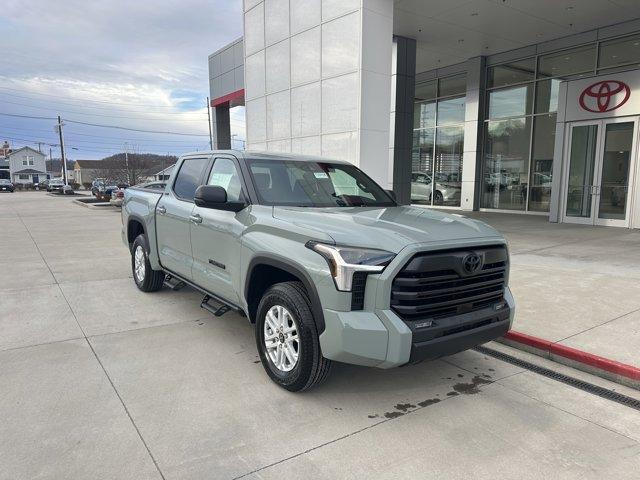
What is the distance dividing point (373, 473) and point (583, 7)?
14.3 m

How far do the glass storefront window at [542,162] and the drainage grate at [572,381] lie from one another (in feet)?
44.3

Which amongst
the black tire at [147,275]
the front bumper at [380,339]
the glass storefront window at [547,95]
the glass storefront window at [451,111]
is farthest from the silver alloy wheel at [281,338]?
the glass storefront window at [451,111]

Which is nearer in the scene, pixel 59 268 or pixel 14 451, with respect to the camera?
pixel 14 451

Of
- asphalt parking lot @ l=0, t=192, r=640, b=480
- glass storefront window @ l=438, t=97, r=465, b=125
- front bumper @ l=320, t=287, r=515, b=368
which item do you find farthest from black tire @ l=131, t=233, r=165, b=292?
glass storefront window @ l=438, t=97, r=465, b=125

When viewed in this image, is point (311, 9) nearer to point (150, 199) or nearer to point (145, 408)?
point (150, 199)

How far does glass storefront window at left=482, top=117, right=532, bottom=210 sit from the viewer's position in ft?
56.1

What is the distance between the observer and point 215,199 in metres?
4.08

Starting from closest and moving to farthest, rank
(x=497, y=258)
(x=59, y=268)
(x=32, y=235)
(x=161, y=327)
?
(x=497, y=258), (x=161, y=327), (x=59, y=268), (x=32, y=235)

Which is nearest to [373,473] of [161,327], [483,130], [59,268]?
[161,327]

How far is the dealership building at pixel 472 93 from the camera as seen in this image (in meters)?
11.7

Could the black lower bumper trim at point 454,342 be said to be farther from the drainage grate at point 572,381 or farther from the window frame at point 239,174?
the window frame at point 239,174

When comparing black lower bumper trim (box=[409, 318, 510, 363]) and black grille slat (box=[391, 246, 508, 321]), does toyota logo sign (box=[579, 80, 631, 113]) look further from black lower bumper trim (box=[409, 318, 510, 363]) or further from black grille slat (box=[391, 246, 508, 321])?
black lower bumper trim (box=[409, 318, 510, 363])

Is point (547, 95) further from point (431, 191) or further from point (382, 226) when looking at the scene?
point (382, 226)

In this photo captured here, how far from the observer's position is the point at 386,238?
3211 mm
